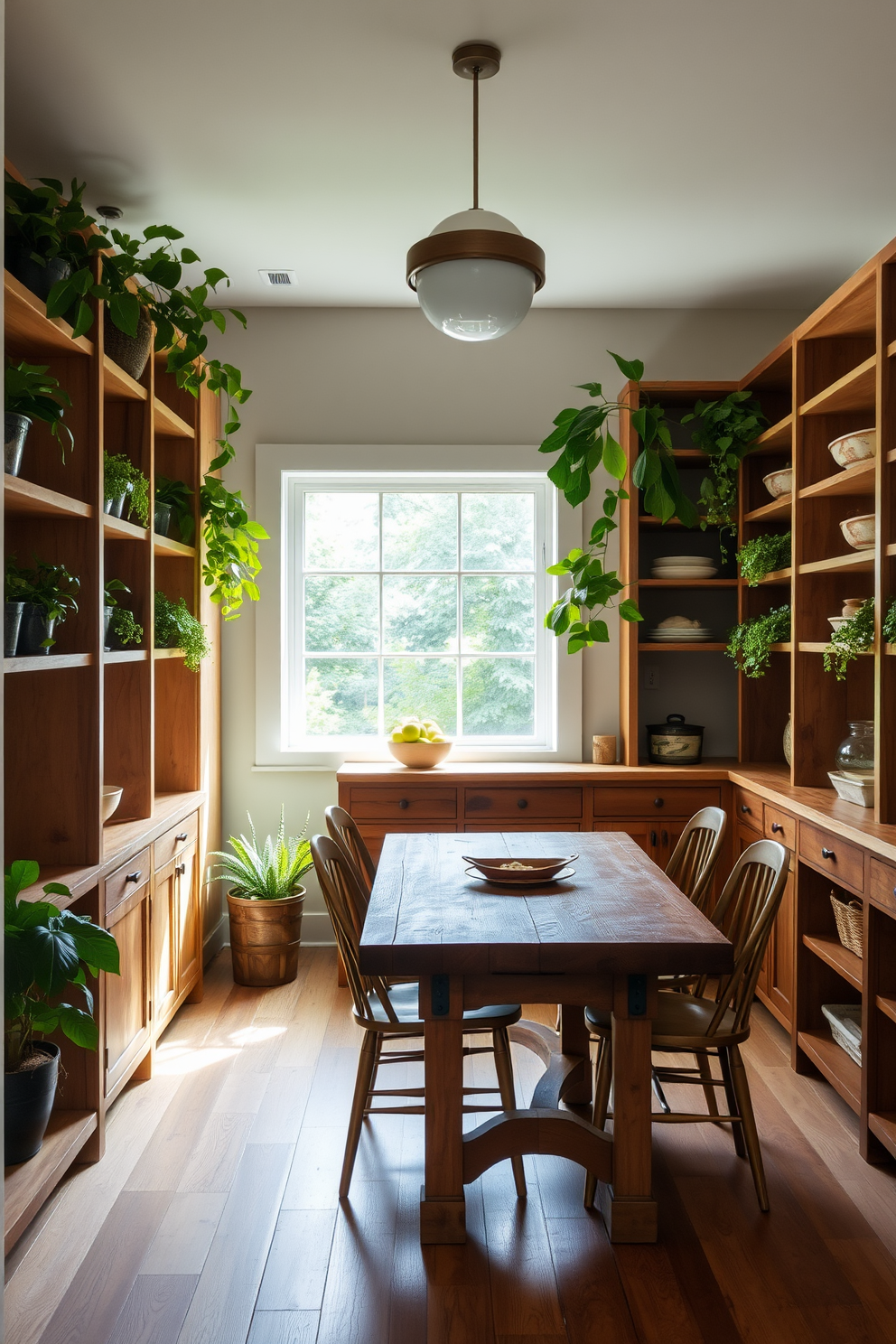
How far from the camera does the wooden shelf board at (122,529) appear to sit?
297cm

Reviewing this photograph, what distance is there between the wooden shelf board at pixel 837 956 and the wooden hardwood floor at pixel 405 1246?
438mm

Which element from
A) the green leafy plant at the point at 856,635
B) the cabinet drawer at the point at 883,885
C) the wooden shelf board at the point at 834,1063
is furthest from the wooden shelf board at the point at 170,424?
the wooden shelf board at the point at 834,1063

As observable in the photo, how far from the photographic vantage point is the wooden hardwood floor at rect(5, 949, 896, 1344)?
2062 millimetres

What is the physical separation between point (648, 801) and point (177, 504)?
2.28 metres

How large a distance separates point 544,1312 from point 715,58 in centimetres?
305

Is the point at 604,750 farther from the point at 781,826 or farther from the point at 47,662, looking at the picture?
the point at 47,662

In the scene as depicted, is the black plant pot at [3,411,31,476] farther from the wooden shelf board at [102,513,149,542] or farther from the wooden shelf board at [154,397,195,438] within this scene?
the wooden shelf board at [154,397,195,438]

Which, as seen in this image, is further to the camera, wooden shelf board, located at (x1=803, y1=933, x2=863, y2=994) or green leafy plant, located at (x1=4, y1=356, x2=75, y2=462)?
wooden shelf board, located at (x1=803, y1=933, x2=863, y2=994)

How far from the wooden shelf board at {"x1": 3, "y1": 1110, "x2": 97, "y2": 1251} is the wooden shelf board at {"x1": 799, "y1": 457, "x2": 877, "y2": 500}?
289 centimetres

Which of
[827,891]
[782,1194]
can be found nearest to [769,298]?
[827,891]

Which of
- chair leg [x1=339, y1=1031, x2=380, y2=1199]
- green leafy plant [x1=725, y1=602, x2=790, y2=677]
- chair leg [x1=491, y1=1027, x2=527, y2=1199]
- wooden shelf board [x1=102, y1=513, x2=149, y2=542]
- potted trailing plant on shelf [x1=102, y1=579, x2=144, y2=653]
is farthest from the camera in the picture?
green leafy plant [x1=725, y1=602, x2=790, y2=677]

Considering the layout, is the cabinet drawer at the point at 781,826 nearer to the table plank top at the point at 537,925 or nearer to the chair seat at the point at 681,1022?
the table plank top at the point at 537,925

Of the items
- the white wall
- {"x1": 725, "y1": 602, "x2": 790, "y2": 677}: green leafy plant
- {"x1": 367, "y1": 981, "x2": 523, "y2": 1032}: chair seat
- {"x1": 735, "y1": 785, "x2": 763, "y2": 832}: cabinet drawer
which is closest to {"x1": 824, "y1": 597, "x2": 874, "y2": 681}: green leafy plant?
{"x1": 725, "y1": 602, "x2": 790, "y2": 677}: green leafy plant

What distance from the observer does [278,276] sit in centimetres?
427
